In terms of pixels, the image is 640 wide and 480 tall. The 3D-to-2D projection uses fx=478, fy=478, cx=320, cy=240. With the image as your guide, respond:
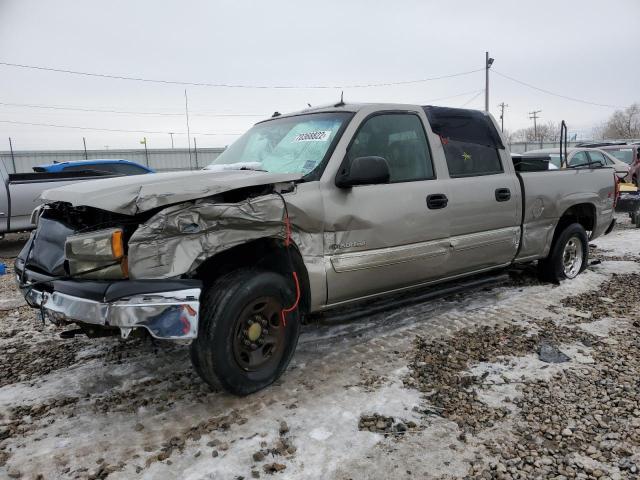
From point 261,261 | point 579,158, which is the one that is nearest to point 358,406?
point 261,261

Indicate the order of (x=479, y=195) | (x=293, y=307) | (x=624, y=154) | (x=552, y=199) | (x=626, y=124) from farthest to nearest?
(x=626, y=124), (x=624, y=154), (x=552, y=199), (x=479, y=195), (x=293, y=307)

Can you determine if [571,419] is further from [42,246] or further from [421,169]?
[42,246]

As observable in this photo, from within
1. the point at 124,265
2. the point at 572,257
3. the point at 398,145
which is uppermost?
the point at 398,145

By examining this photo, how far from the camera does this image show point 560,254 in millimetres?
5535

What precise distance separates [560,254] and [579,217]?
2.51 feet

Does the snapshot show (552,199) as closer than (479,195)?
No

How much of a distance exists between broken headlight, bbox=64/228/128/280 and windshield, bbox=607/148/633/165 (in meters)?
15.5

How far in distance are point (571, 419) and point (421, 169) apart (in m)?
2.14

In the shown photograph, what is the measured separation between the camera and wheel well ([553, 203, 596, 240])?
5564 mm

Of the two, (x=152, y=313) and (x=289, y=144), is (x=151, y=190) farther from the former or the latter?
(x=289, y=144)

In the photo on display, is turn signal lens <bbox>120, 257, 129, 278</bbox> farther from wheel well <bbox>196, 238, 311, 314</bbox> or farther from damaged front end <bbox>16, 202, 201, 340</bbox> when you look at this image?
wheel well <bbox>196, 238, 311, 314</bbox>

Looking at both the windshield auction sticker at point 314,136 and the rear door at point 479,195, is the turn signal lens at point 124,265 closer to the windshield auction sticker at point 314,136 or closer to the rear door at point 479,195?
the windshield auction sticker at point 314,136

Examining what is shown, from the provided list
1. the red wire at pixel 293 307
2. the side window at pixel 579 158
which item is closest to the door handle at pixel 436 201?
the red wire at pixel 293 307

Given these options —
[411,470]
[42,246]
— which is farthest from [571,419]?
[42,246]
